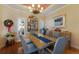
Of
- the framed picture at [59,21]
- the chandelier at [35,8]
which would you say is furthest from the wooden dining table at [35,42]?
the chandelier at [35,8]

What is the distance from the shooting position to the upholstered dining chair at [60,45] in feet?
6.57

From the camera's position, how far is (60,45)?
6.69 feet

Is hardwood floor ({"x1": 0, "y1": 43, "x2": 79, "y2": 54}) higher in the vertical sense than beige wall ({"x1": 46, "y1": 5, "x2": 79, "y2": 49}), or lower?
lower

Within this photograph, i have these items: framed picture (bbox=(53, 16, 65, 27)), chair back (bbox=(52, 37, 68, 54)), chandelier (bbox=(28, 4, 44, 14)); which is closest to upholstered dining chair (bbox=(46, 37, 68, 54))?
chair back (bbox=(52, 37, 68, 54))

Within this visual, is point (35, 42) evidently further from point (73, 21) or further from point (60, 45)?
point (73, 21)

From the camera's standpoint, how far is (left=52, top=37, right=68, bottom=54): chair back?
2.00 meters

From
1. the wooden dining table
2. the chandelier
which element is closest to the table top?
the wooden dining table

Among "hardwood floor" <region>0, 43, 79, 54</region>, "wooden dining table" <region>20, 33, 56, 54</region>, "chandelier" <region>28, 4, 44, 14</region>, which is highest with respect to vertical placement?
"chandelier" <region>28, 4, 44, 14</region>

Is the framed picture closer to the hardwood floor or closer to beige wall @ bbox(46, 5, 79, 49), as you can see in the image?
beige wall @ bbox(46, 5, 79, 49)
